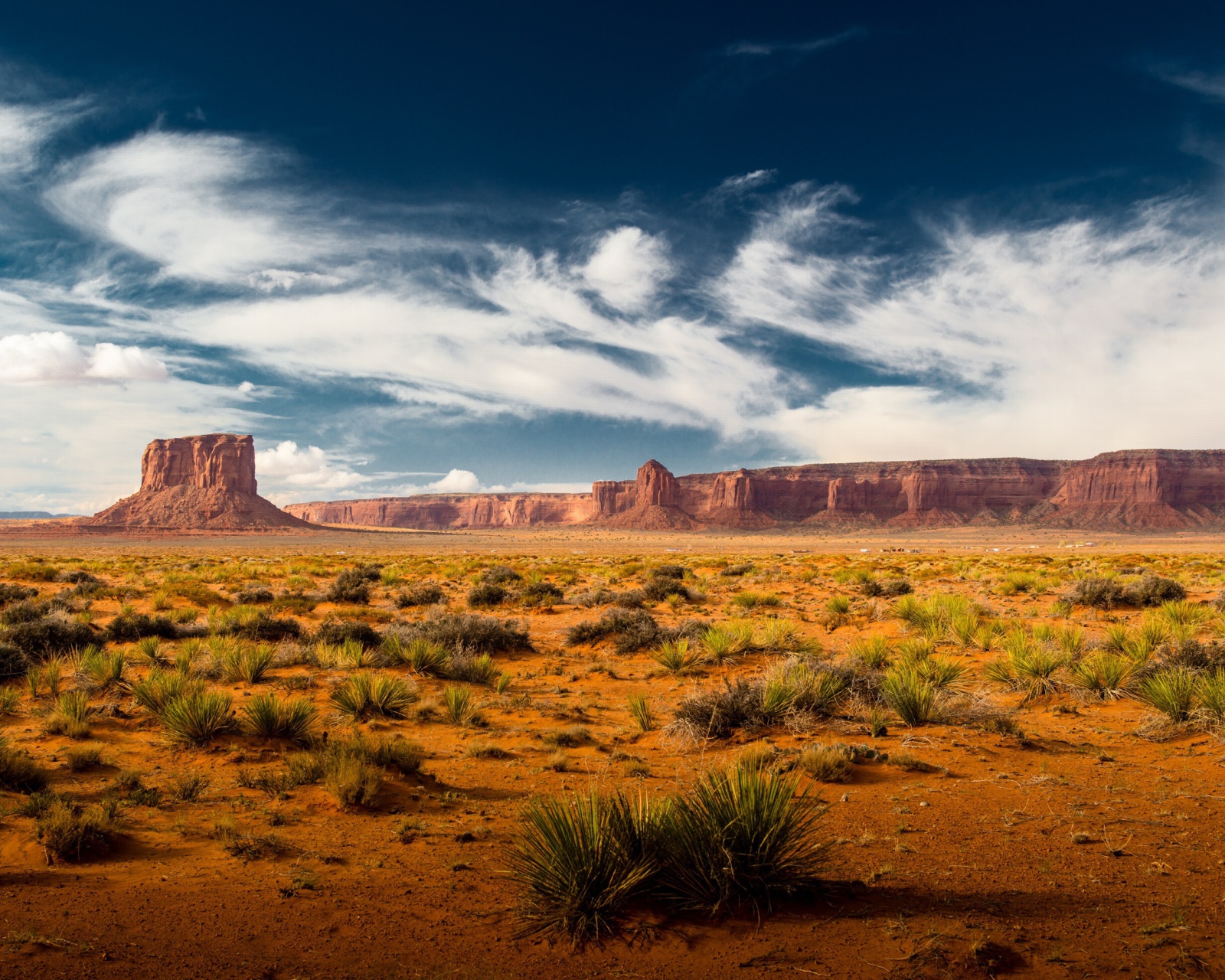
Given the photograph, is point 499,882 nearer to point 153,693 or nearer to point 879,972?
point 879,972

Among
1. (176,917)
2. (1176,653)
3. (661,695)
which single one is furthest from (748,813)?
(1176,653)

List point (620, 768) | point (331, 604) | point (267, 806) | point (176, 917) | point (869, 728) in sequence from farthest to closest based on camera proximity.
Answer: point (331, 604), point (869, 728), point (620, 768), point (267, 806), point (176, 917)

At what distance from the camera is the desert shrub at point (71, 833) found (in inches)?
182

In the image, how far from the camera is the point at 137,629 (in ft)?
44.0

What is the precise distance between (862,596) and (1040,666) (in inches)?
420

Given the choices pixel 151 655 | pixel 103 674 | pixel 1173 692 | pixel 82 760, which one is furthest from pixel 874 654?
pixel 151 655

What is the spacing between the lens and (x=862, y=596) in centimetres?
2023

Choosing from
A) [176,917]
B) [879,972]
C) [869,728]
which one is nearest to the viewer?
[879,972]

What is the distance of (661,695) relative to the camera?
10102 mm

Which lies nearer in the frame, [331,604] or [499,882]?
[499,882]

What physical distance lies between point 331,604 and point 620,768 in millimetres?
15354

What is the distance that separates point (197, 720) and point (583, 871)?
546 cm

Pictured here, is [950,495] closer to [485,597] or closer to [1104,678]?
[485,597]

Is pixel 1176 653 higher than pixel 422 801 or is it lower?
higher
